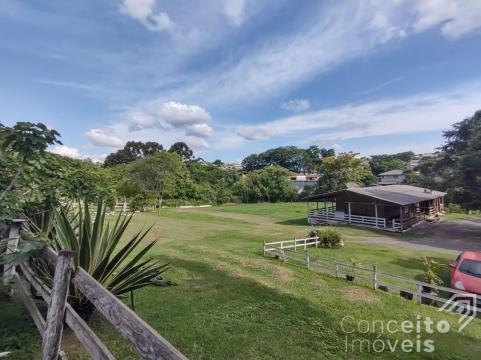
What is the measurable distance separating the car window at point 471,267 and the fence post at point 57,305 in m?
10.3

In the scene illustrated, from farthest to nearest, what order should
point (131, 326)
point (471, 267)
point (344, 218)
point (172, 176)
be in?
point (172, 176) → point (344, 218) → point (471, 267) → point (131, 326)

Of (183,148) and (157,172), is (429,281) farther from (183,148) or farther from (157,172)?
(183,148)

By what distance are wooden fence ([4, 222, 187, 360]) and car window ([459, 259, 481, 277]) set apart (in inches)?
399

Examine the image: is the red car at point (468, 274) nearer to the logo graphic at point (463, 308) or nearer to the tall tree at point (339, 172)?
the logo graphic at point (463, 308)

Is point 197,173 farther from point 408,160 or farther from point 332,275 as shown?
point 408,160

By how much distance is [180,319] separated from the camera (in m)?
5.45

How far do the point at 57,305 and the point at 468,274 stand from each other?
10.3 meters

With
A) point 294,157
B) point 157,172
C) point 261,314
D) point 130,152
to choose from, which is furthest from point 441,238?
point 294,157

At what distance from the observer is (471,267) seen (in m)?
8.75

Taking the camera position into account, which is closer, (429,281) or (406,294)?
(406,294)

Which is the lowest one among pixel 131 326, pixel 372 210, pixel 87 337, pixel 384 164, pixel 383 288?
pixel 383 288

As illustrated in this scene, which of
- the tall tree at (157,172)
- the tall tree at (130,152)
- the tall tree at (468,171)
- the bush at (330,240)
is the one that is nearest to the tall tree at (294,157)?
the tall tree at (130,152)

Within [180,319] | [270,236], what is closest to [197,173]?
[270,236]

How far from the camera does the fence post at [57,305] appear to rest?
2.60m
